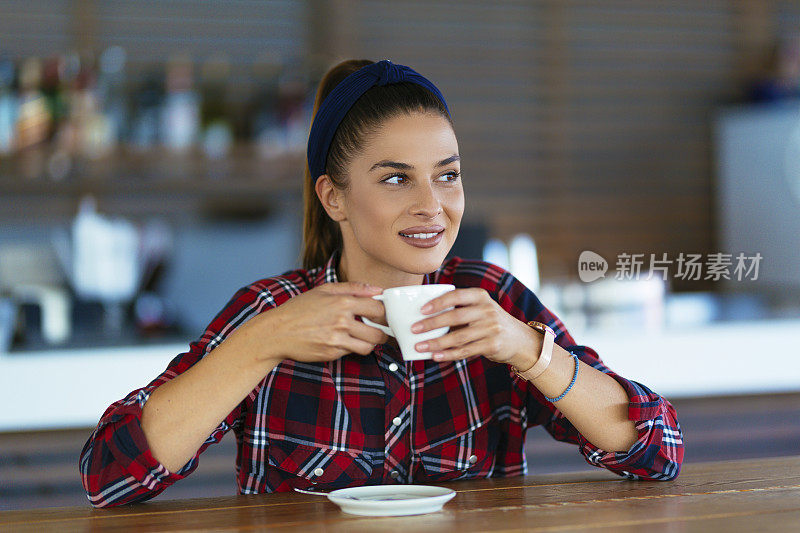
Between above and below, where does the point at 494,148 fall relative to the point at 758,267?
above

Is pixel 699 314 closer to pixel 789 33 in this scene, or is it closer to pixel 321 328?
pixel 789 33

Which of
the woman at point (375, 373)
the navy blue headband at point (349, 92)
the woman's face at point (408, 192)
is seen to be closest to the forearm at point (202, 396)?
the woman at point (375, 373)

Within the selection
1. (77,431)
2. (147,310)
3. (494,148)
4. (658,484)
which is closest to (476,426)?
(658,484)

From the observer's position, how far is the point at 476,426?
1312mm

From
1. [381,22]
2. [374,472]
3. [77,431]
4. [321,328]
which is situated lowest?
[77,431]

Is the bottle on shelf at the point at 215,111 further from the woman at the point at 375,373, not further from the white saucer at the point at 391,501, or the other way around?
the white saucer at the point at 391,501

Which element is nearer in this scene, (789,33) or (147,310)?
(147,310)

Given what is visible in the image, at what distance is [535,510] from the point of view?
37.9 inches

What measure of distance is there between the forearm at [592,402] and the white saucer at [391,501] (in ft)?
0.75

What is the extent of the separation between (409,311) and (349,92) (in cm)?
44

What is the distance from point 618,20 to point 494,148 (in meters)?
0.74

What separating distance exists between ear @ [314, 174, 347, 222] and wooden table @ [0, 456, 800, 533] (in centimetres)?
43

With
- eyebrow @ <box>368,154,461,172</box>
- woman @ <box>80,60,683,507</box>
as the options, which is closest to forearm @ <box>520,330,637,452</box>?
woman @ <box>80,60,683,507</box>

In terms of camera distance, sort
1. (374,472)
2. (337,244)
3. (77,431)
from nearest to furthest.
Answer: (374,472)
(337,244)
(77,431)
